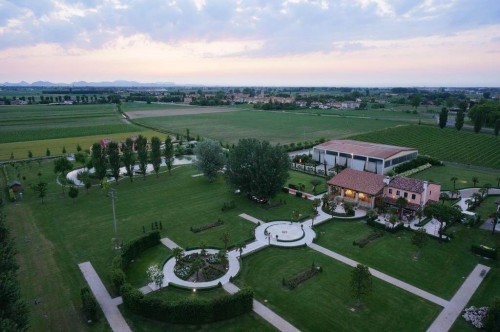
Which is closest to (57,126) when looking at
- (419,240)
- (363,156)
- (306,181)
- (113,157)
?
(113,157)

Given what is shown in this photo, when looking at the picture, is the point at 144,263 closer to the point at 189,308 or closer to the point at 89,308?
the point at 89,308

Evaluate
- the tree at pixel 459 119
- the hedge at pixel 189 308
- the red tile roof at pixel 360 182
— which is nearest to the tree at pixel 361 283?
the hedge at pixel 189 308

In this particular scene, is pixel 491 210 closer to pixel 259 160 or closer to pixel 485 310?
pixel 485 310

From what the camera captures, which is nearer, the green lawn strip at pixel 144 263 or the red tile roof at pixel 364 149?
the green lawn strip at pixel 144 263

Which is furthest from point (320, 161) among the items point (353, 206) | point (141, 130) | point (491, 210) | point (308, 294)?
point (141, 130)

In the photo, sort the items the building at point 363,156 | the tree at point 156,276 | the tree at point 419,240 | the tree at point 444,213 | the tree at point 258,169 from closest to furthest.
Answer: the tree at point 156,276, the tree at point 419,240, the tree at point 444,213, the tree at point 258,169, the building at point 363,156

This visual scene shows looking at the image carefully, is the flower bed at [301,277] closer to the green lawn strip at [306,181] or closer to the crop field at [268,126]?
the green lawn strip at [306,181]

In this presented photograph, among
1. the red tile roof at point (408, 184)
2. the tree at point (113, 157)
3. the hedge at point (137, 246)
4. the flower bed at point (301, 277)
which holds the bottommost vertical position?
the flower bed at point (301, 277)

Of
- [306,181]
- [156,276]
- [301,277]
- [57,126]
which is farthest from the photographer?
[57,126]

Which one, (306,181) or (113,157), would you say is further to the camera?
(306,181)
